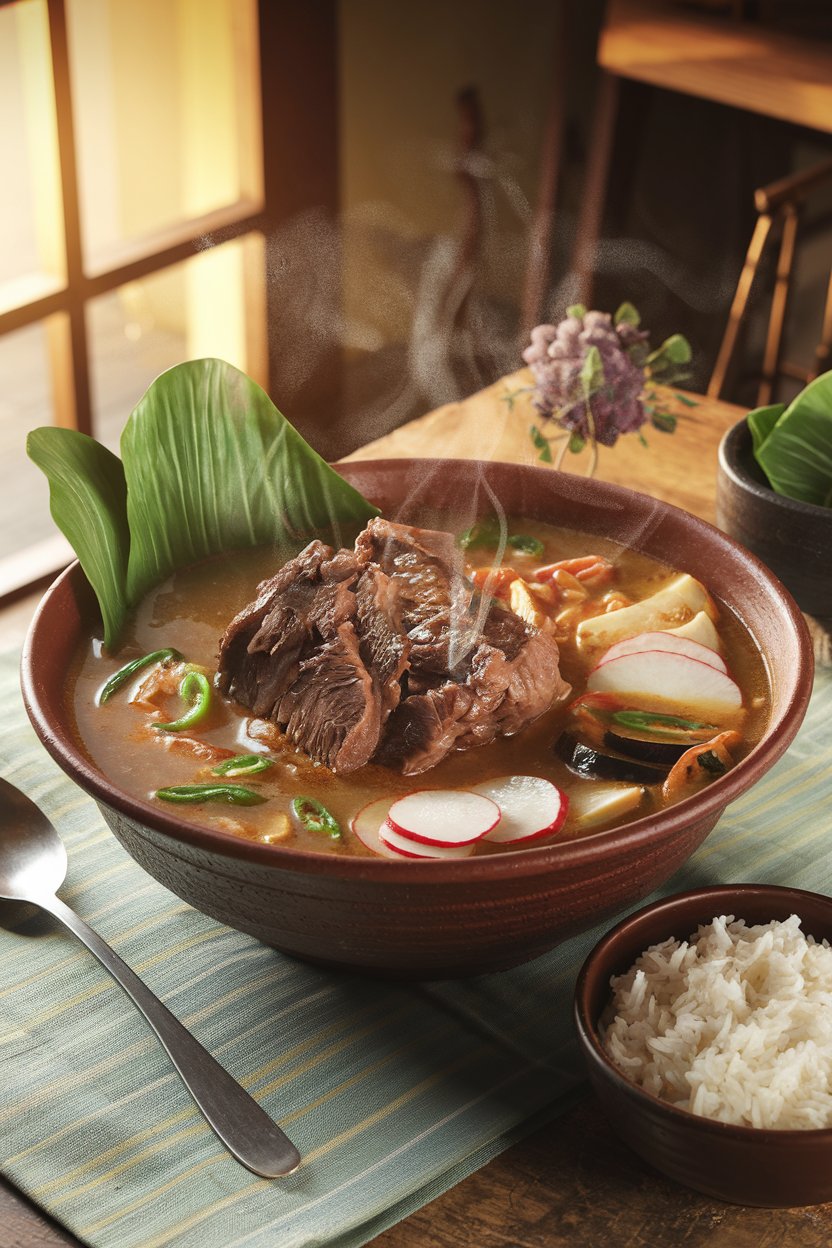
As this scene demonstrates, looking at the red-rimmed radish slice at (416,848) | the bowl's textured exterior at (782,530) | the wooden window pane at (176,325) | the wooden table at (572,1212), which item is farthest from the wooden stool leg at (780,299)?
the wooden table at (572,1212)

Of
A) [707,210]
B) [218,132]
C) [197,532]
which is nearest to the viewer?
[197,532]

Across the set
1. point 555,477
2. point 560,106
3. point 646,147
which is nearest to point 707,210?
point 646,147

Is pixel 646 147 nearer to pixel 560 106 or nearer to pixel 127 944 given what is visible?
pixel 560 106

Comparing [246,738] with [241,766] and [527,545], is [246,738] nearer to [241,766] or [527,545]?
[241,766]

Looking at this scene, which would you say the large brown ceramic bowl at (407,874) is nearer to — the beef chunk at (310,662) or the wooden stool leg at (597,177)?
the beef chunk at (310,662)

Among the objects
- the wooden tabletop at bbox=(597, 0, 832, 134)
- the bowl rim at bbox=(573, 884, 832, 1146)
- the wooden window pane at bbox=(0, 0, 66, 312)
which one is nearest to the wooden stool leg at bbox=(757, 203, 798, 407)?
the wooden tabletop at bbox=(597, 0, 832, 134)

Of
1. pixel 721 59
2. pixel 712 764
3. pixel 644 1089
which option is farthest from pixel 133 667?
pixel 721 59

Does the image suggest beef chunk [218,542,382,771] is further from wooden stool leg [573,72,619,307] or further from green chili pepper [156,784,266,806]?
wooden stool leg [573,72,619,307]
